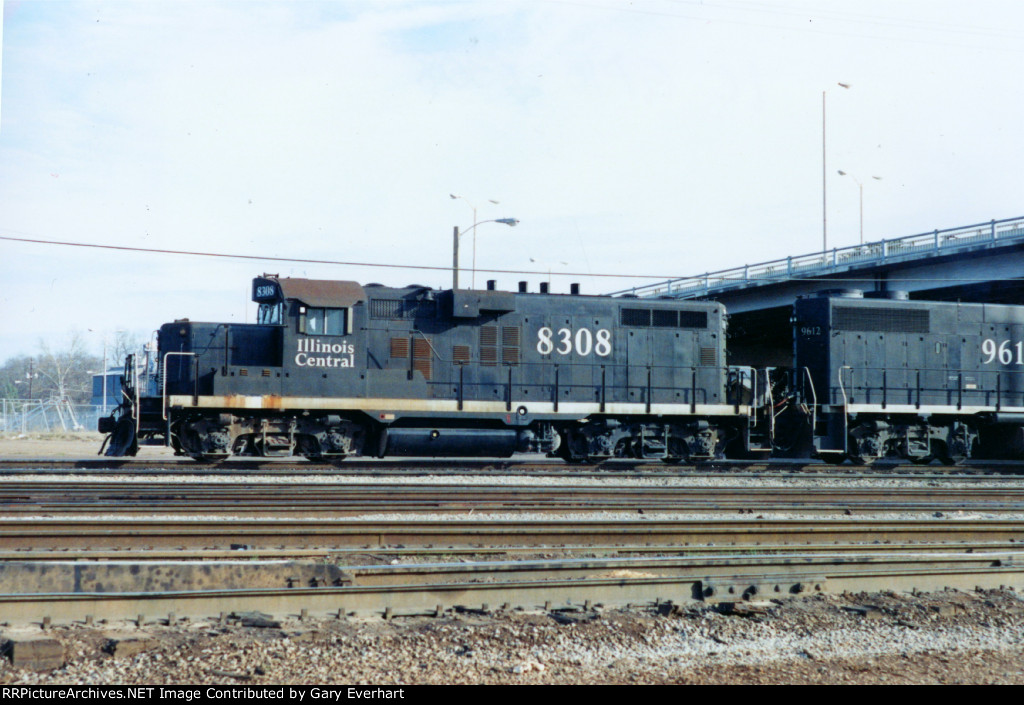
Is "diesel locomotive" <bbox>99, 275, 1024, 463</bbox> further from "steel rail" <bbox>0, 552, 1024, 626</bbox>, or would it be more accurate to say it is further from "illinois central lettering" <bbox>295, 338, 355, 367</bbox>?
"steel rail" <bbox>0, 552, 1024, 626</bbox>

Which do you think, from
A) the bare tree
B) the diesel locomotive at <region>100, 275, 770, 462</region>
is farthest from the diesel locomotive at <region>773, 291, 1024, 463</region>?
the bare tree

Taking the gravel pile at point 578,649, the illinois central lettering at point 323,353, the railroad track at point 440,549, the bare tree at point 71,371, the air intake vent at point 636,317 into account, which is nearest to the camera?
the gravel pile at point 578,649

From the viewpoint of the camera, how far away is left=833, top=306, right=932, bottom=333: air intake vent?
18.8 meters

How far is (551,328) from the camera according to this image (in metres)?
17.2

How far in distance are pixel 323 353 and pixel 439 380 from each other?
2.21 m

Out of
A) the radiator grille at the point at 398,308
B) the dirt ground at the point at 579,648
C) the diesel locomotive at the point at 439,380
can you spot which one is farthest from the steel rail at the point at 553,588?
the radiator grille at the point at 398,308

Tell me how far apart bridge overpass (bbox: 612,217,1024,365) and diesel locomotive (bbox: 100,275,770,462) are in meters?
3.65

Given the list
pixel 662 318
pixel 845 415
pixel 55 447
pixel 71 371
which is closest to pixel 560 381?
pixel 662 318

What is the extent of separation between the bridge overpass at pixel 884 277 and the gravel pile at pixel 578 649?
14767mm

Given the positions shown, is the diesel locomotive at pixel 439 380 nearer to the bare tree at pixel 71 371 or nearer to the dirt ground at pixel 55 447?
the dirt ground at pixel 55 447

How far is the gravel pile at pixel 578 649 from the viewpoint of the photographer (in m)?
5.01

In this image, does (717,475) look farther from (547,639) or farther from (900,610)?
(547,639)

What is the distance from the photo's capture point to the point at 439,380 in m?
16.5
